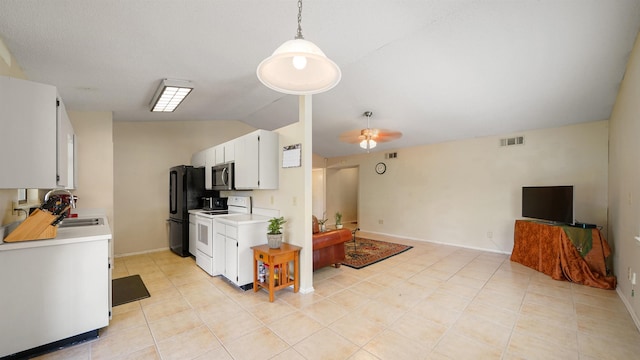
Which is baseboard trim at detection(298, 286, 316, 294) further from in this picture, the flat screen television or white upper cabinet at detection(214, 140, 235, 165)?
the flat screen television

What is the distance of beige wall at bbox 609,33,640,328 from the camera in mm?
2348

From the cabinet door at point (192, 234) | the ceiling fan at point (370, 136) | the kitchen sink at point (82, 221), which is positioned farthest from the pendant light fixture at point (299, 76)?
the cabinet door at point (192, 234)

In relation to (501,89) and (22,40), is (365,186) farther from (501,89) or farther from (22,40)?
(22,40)

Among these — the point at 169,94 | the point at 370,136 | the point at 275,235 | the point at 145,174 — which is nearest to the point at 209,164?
the point at 145,174

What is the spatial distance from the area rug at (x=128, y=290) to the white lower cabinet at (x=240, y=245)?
97 cm

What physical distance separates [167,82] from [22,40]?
1132mm

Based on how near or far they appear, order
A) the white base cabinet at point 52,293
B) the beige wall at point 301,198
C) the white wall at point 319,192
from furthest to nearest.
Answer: the white wall at point 319,192 → the beige wall at point 301,198 → the white base cabinet at point 52,293

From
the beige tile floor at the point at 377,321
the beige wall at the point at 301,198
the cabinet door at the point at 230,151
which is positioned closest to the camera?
the beige tile floor at the point at 377,321

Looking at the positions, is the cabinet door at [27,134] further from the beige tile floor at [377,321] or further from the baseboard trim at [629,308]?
the baseboard trim at [629,308]

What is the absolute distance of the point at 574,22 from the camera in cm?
230

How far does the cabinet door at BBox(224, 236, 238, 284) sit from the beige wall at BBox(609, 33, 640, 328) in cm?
402

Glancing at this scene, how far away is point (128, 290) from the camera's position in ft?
10.5

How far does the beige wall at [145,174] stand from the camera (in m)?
4.87

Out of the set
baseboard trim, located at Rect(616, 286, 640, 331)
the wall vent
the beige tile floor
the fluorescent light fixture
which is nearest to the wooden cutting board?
the beige tile floor
